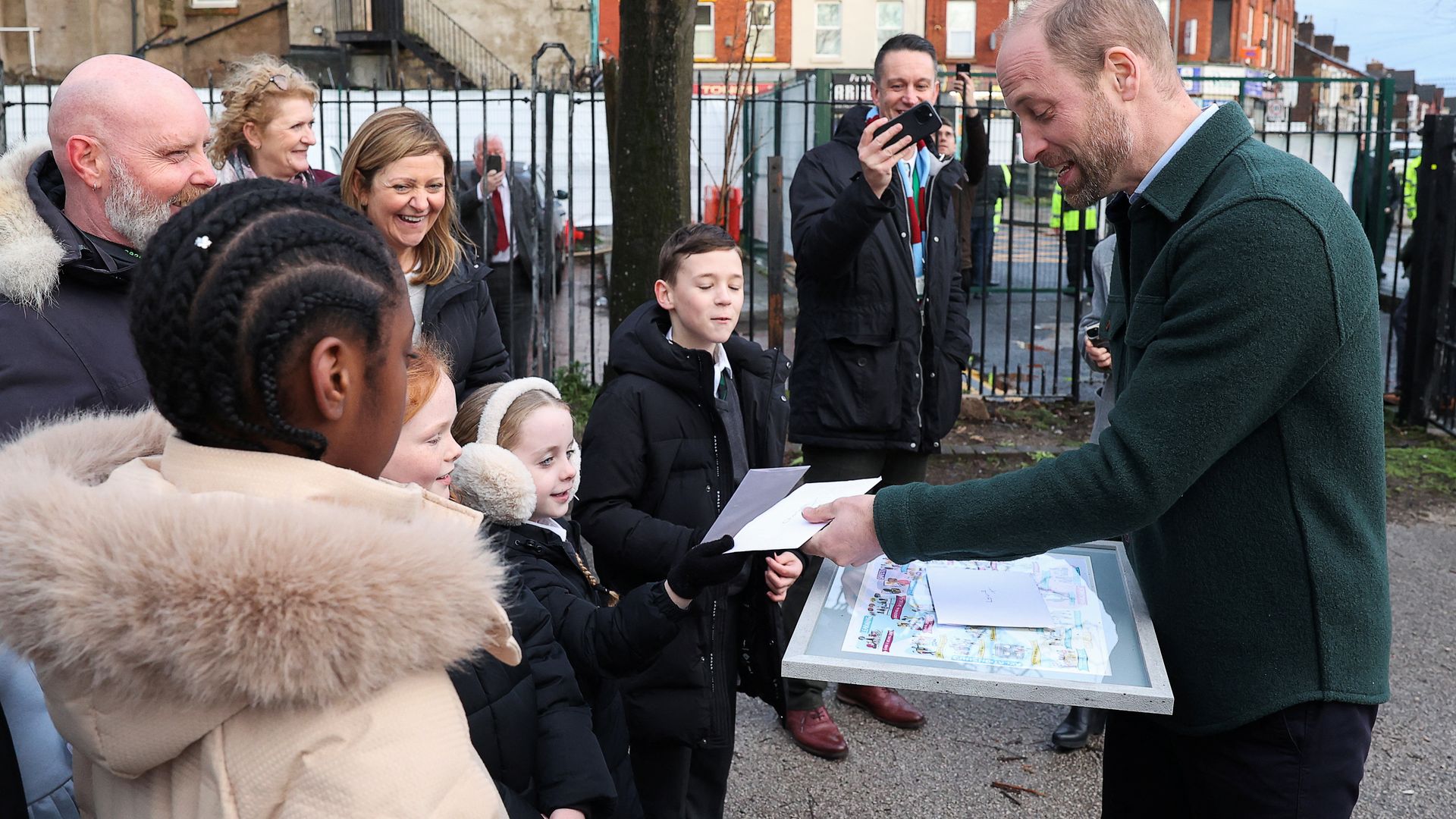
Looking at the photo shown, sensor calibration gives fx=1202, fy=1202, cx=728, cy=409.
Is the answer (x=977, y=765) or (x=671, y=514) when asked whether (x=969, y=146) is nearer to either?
(x=977, y=765)

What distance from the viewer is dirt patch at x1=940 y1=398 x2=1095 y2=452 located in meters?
7.54

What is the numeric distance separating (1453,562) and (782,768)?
378 cm

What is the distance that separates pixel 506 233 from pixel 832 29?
30.9 m

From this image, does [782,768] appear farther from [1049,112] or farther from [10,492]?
[10,492]

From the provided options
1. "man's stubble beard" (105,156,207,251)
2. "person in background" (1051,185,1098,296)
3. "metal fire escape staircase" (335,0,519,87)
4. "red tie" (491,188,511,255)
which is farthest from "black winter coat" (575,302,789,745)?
"metal fire escape staircase" (335,0,519,87)

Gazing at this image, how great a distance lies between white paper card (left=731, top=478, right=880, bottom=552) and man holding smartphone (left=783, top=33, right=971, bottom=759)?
1730 millimetres

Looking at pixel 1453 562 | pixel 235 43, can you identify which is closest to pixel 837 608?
pixel 1453 562

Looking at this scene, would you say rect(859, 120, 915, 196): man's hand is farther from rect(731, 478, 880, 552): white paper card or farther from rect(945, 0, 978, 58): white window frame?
rect(945, 0, 978, 58): white window frame

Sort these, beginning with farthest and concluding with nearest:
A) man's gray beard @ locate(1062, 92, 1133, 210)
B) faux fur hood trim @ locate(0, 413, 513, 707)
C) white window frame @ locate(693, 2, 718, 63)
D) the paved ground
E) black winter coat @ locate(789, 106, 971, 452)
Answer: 1. white window frame @ locate(693, 2, 718, 63)
2. black winter coat @ locate(789, 106, 971, 452)
3. the paved ground
4. man's gray beard @ locate(1062, 92, 1133, 210)
5. faux fur hood trim @ locate(0, 413, 513, 707)

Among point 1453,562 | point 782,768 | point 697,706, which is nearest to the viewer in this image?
point 697,706

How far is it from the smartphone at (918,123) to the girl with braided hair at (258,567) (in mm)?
2741

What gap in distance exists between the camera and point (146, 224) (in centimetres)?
264

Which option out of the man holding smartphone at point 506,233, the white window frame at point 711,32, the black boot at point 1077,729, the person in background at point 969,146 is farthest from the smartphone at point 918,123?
the white window frame at point 711,32

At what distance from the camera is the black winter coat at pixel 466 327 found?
352 centimetres
